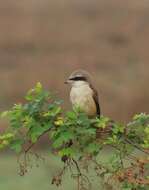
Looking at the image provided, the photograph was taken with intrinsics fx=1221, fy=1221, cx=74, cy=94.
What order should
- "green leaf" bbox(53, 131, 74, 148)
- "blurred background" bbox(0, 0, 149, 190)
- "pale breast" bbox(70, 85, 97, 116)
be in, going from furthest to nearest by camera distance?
"blurred background" bbox(0, 0, 149, 190)
"pale breast" bbox(70, 85, 97, 116)
"green leaf" bbox(53, 131, 74, 148)

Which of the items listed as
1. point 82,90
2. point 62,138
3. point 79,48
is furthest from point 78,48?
point 62,138

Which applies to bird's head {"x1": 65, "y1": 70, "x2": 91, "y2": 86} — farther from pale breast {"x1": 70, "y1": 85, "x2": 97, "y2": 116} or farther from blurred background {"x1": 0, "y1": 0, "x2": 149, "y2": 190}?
blurred background {"x1": 0, "y1": 0, "x2": 149, "y2": 190}

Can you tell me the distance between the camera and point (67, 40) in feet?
74.7

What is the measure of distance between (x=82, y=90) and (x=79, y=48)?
1345 centimetres

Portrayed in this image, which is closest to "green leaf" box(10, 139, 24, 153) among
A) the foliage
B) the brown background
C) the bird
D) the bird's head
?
the foliage

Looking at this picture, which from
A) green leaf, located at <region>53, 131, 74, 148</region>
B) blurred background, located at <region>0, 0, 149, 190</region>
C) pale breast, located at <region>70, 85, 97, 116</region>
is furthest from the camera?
blurred background, located at <region>0, 0, 149, 190</region>

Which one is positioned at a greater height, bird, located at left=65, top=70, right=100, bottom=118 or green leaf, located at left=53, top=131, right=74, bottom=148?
bird, located at left=65, top=70, right=100, bottom=118

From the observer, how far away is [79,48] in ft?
72.1

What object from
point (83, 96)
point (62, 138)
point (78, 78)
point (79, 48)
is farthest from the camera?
point (79, 48)

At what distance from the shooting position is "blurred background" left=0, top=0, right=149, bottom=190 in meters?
19.6

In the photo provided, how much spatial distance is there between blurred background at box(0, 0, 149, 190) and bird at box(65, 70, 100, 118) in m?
8.94

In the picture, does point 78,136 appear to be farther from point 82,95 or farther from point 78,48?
point 78,48

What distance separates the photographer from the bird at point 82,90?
8.42m

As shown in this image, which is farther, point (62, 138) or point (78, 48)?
point (78, 48)
